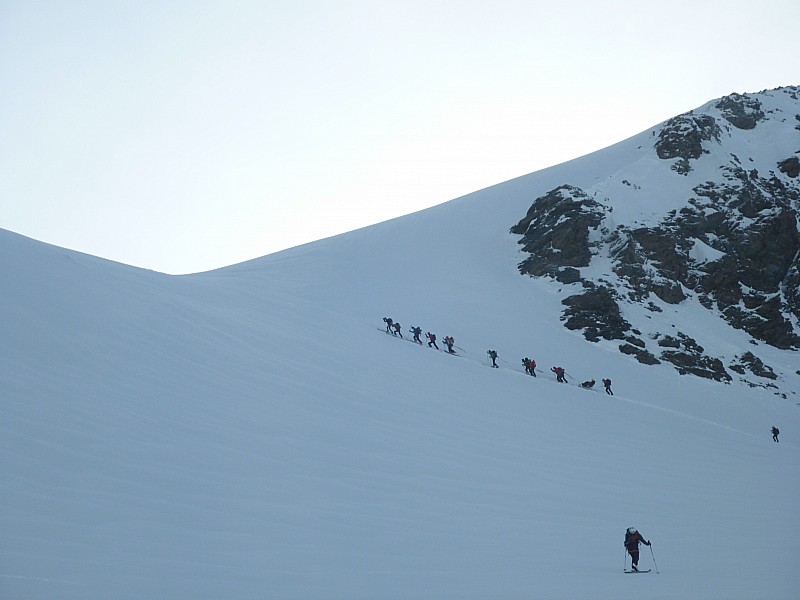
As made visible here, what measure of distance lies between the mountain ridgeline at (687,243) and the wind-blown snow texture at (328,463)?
5.52 meters

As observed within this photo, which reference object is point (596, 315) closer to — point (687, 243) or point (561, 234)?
point (561, 234)

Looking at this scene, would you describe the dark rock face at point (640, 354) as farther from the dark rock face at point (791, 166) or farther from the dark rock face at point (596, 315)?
the dark rock face at point (791, 166)

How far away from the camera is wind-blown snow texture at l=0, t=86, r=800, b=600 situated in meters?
6.65

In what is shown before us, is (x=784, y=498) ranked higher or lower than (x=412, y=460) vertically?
lower

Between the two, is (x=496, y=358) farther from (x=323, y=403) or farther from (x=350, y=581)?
(x=350, y=581)

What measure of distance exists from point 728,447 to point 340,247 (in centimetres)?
2621

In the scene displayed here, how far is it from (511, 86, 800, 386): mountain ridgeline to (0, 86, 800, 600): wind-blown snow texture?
5.52 m

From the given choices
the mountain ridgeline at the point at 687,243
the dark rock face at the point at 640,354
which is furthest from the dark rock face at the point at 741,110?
the dark rock face at the point at 640,354

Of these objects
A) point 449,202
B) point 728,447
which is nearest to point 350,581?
point 728,447

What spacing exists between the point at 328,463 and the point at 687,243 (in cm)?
2916

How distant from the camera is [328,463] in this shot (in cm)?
994

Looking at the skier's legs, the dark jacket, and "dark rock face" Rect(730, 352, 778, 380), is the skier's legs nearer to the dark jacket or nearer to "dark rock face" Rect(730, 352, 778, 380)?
the dark jacket

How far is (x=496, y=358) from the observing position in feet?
76.0

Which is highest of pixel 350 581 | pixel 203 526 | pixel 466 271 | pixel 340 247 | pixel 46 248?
pixel 340 247
